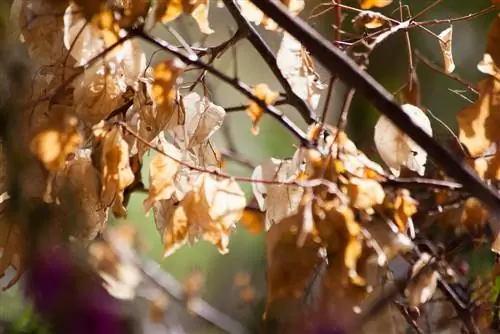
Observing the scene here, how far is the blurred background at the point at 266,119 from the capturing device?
43.4 inches

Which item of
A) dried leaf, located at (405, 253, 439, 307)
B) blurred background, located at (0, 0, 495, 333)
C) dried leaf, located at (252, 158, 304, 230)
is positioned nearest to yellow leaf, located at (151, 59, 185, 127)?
dried leaf, located at (252, 158, 304, 230)

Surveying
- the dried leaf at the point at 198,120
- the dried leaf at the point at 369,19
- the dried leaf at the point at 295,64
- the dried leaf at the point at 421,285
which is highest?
the dried leaf at the point at 369,19

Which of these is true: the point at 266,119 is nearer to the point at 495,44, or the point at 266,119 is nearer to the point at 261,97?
→ the point at 261,97

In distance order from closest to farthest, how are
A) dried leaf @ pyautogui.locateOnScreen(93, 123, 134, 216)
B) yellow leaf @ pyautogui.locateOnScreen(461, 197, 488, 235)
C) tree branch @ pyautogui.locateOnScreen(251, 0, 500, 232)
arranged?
1. tree branch @ pyautogui.locateOnScreen(251, 0, 500, 232)
2. dried leaf @ pyautogui.locateOnScreen(93, 123, 134, 216)
3. yellow leaf @ pyautogui.locateOnScreen(461, 197, 488, 235)

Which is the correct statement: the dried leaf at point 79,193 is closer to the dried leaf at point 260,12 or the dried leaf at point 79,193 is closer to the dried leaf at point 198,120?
the dried leaf at point 198,120

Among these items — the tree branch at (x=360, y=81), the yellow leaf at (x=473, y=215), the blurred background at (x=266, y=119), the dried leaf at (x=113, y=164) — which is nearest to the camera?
the tree branch at (x=360, y=81)

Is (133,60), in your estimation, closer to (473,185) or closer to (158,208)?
(158,208)

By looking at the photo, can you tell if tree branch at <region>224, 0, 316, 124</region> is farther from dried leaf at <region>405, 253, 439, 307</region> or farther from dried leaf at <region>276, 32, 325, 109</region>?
dried leaf at <region>405, 253, 439, 307</region>

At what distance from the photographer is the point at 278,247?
0.41m

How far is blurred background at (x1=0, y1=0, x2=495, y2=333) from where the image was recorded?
110 cm

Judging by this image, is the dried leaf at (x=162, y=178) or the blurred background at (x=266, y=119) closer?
the dried leaf at (x=162, y=178)

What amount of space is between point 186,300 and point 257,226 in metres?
0.49

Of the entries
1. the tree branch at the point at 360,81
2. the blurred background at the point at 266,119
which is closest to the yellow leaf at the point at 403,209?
the tree branch at the point at 360,81

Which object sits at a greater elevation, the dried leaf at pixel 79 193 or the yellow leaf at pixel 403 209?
the dried leaf at pixel 79 193
